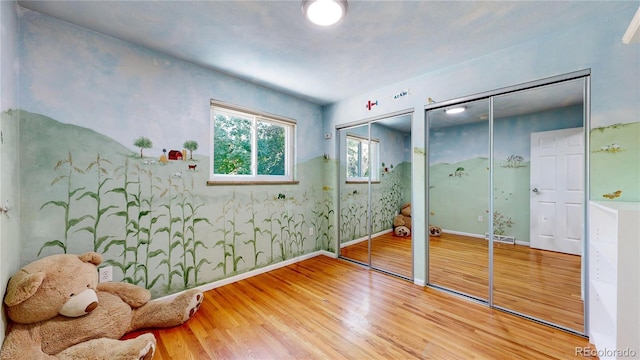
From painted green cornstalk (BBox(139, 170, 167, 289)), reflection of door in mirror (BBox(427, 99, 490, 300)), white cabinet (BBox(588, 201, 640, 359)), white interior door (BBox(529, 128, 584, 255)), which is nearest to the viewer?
white cabinet (BBox(588, 201, 640, 359))

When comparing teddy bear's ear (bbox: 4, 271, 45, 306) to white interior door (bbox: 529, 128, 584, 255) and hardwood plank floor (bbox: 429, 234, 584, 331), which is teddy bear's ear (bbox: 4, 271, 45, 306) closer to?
hardwood plank floor (bbox: 429, 234, 584, 331)

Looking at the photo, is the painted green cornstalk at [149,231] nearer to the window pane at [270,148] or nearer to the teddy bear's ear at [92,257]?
the teddy bear's ear at [92,257]

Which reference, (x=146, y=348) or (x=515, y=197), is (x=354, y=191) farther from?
(x=146, y=348)

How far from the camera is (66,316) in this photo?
5.21 ft

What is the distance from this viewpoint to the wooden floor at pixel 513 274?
6.74 ft

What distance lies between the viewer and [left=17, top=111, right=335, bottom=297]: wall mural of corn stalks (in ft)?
6.18

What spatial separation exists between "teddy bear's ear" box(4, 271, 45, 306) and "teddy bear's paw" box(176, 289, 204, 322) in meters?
0.93

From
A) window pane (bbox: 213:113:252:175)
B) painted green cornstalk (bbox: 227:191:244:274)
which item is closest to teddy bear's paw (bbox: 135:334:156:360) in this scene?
painted green cornstalk (bbox: 227:191:244:274)

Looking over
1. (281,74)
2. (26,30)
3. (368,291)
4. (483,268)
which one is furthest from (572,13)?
(26,30)

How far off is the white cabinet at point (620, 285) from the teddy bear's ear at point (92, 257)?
350cm

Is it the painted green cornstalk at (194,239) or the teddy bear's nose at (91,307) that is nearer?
the teddy bear's nose at (91,307)

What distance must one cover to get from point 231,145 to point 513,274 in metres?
3.43

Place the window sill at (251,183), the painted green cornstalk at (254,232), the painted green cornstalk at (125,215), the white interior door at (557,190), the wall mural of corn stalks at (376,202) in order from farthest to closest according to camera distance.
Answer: the wall mural of corn stalks at (376,202), the painted green cornstalk at (254,232), the window sill at (251,183), the painted green cornstalk at (125,215), the white interior door at (557,190)

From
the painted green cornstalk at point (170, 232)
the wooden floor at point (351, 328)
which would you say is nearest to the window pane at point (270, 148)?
the painted green cornstalk at point (170, 232)
